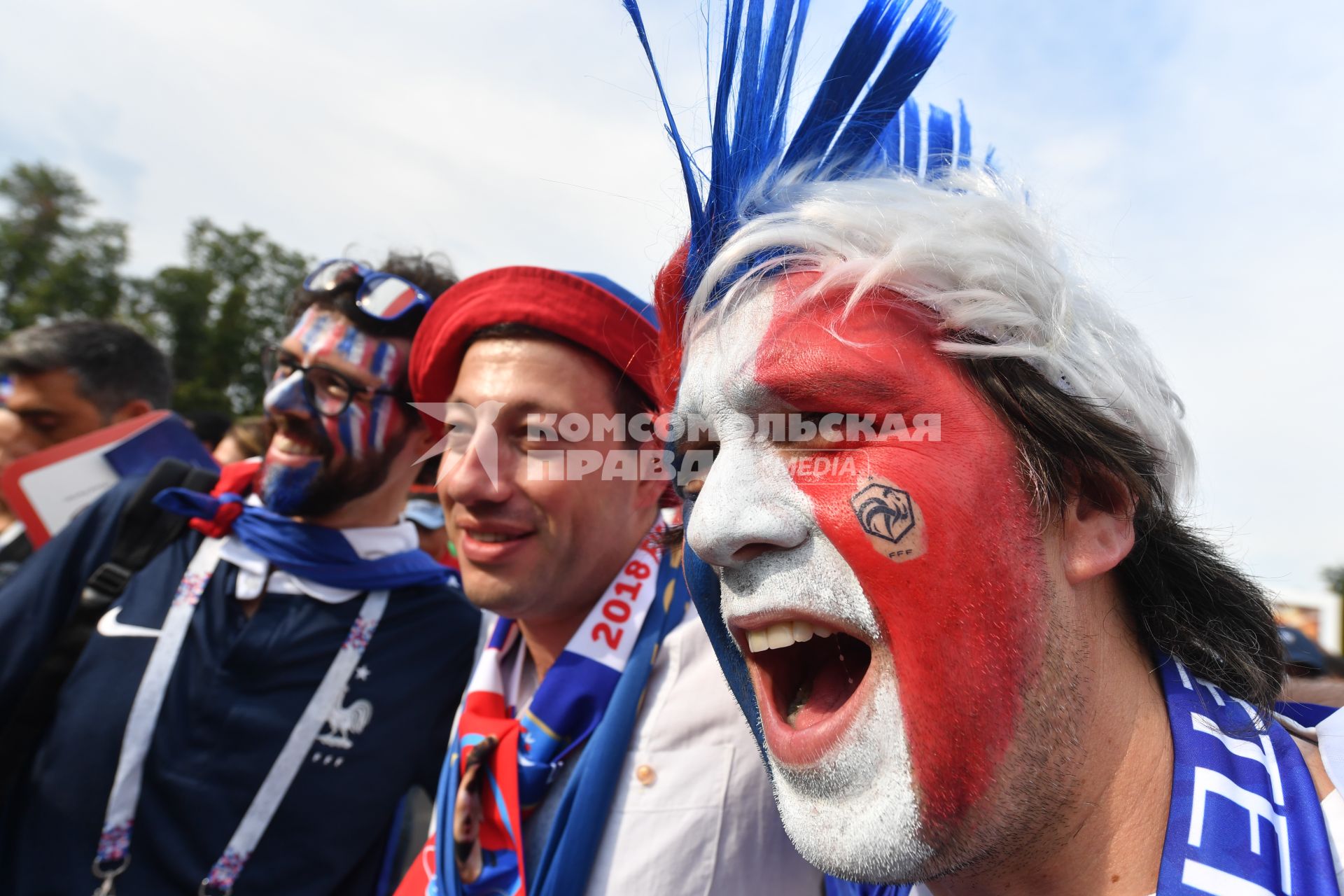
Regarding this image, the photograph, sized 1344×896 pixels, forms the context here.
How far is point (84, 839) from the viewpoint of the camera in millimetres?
2102

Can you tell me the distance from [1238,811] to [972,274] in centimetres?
85

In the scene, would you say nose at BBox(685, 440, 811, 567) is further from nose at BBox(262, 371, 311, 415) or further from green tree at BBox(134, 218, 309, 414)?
green tree at BBox(134, 218, 309, 414)

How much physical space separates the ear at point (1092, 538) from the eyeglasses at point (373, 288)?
84.9 inches

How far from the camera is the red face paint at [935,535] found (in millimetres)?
1115

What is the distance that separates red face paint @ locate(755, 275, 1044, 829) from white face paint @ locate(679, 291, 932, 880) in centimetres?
3

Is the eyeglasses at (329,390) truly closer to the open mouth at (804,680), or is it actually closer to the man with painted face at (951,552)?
the man with painted face at (951,552)

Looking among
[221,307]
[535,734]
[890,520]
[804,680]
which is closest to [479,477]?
[535,734]

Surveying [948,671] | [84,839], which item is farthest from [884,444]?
[84,839]

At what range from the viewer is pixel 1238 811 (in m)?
1.11

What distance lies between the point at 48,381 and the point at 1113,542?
13.9 feet

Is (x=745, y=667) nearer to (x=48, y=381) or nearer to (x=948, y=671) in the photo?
(x=948, y=671)

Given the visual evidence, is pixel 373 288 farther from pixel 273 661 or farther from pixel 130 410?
pixel 130 410

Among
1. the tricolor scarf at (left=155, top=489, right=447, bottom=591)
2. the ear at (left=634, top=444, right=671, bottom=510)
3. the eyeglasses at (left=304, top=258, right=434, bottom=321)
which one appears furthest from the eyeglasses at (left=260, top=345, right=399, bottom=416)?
the ear at (left=634, top=444, right=671, bottom=510)

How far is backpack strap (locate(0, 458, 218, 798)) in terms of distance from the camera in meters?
2.19
